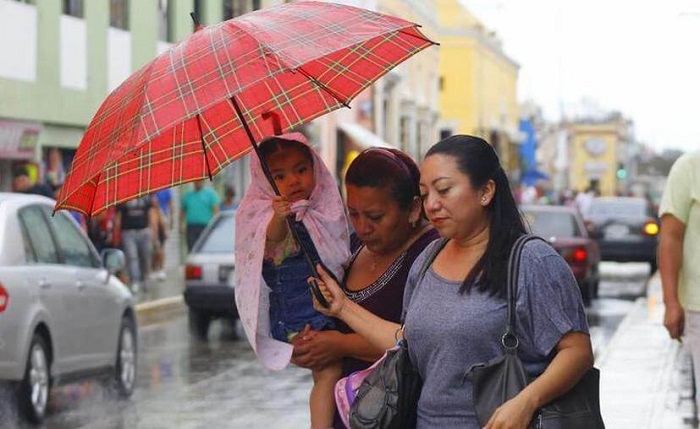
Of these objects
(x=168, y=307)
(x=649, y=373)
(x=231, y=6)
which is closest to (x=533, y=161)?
(x=231, y=6)

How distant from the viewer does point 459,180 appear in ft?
14.2

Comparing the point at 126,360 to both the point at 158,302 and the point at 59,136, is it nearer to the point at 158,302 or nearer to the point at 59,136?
the point at 158,302

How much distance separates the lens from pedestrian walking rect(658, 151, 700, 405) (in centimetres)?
708

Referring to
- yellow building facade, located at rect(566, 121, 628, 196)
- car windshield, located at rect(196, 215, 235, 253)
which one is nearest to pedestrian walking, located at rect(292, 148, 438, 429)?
car windshield, located at rect(196, 215, 235, 253)

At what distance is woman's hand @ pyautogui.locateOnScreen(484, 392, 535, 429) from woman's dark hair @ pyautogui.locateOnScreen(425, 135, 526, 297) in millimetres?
331

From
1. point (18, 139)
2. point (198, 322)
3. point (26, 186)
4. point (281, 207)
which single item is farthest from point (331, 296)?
point (18, 139)

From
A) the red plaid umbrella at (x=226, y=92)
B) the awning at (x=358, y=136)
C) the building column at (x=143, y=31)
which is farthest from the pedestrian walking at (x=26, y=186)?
the awning at (x=358, y=136)

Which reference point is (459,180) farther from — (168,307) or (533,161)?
(533,161)

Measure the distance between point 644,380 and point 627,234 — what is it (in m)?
A: 19.2

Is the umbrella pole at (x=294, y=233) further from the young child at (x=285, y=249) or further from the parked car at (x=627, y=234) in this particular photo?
the parked car at (x=627, y=234)

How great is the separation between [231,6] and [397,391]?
32.8 metres

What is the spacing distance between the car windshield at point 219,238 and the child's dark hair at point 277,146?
13670mm

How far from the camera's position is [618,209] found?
33125 millimetres

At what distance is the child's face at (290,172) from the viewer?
5.13 metres
